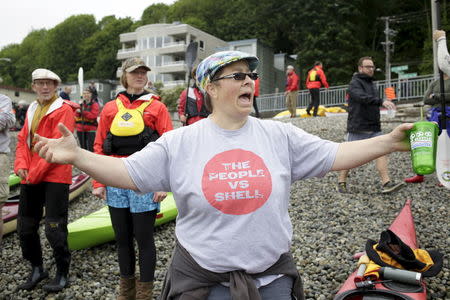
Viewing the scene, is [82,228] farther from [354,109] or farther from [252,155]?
[354,109]

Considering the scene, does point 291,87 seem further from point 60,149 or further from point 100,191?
point 60,149

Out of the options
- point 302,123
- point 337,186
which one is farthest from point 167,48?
point 337,186

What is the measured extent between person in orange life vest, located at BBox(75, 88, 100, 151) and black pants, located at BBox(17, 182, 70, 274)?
20.7 feet

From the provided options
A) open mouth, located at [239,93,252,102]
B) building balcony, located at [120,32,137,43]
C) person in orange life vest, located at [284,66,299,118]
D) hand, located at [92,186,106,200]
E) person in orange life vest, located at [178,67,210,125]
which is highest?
building balcony, located at [120,32,137,43]

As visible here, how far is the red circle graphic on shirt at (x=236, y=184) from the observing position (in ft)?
6.29

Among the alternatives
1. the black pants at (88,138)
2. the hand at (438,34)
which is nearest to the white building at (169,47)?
the black pants at (88,138)

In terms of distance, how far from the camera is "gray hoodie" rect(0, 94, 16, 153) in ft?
14.5

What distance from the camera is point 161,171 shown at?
2.11m

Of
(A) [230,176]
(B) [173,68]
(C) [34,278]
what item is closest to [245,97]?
(A) [230,176]

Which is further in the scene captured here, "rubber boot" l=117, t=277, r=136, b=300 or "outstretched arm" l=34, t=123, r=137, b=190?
"rubber boot" l=117, t=277, r=136, b=300

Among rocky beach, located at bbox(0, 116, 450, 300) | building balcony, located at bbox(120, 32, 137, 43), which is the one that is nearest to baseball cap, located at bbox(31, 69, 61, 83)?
rocky beach, located at bbox(0, 116, 450, 300)

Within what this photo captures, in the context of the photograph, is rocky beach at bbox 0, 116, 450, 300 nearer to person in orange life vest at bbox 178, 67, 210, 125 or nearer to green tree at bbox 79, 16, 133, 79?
person in orange life vest at bbox 178, 67, 210, 125

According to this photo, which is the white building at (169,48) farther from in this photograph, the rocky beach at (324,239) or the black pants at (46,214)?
the black pants at (46,214)

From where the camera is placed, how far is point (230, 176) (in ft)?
6.36
